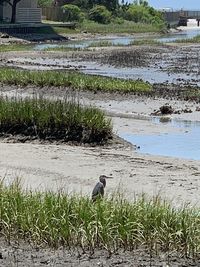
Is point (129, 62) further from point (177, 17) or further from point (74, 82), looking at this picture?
point (177, 17)

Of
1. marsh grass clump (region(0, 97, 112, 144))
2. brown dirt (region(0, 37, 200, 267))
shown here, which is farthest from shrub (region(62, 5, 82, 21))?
marsh grass clump (region(0, 97, 112, 144))

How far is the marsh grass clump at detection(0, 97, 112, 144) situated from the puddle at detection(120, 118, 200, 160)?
1.11 metres

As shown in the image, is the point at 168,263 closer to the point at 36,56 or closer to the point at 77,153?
the point at 77,153

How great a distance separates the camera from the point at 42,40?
75.5 meters

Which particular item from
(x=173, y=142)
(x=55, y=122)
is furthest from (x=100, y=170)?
(x=173, y=142)

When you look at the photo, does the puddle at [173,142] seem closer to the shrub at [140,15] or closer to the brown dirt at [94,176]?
the brown dirt at [94,176]

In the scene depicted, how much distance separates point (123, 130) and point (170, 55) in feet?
124

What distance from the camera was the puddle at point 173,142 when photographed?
18.5 meters

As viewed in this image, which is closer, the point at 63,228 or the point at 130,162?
the point at 63,228

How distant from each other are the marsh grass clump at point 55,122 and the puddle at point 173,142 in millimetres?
1109

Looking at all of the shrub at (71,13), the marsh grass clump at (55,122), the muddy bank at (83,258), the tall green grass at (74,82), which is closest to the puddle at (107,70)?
the tall green grass at (74,82)

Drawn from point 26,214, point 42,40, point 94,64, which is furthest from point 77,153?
point 42,40

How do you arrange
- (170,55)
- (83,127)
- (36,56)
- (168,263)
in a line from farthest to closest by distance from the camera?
A: (170,55), (36,56), (83,127), (168,263)

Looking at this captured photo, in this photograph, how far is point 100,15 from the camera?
102125 millimetres
